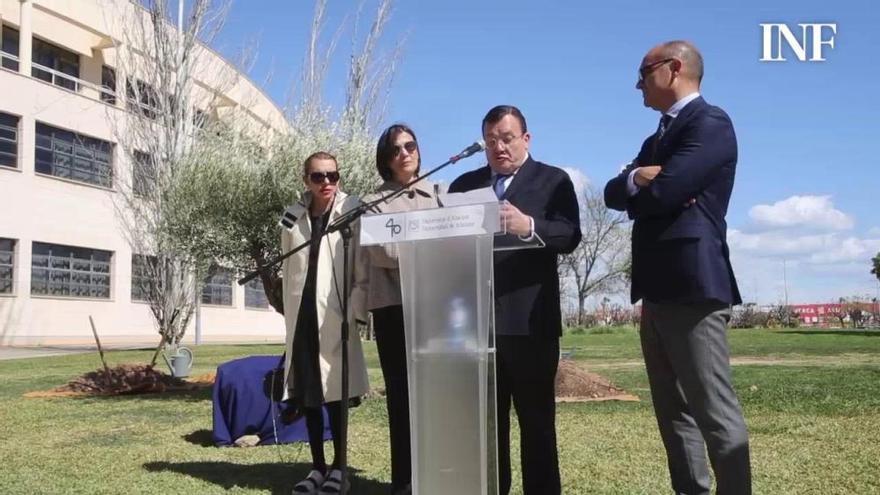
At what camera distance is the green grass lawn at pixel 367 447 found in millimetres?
4719

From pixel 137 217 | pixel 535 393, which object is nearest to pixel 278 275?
pixel 535 393

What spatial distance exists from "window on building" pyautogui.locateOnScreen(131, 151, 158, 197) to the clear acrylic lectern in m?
20.0

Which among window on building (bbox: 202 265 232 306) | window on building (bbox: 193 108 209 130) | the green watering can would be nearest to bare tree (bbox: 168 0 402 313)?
the green watering can

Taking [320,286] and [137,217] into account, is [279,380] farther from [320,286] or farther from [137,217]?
[137,217]

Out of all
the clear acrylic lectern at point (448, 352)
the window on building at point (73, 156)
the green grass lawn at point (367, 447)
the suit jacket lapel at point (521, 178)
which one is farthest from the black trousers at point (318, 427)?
the window on building at point (73, 156)

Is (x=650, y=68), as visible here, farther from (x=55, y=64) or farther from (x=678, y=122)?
(x=55, y=64)

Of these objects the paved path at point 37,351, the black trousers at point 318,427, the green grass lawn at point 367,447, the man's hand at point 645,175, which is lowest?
the paved path at point 37,351

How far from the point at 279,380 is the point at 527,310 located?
1902mm

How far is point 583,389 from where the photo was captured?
30.0 ft

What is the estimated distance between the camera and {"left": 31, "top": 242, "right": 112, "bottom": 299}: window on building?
28062 millimetres

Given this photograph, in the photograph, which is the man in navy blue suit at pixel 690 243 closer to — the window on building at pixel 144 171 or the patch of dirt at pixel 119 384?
the patch of dirt at pixel 119 384

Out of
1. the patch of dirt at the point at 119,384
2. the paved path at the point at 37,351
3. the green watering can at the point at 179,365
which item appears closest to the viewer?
the patch of dirt at the point at 119,384

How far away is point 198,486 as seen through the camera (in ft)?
15.6

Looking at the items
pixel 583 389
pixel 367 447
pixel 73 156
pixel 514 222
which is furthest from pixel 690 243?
pixel 73 156
